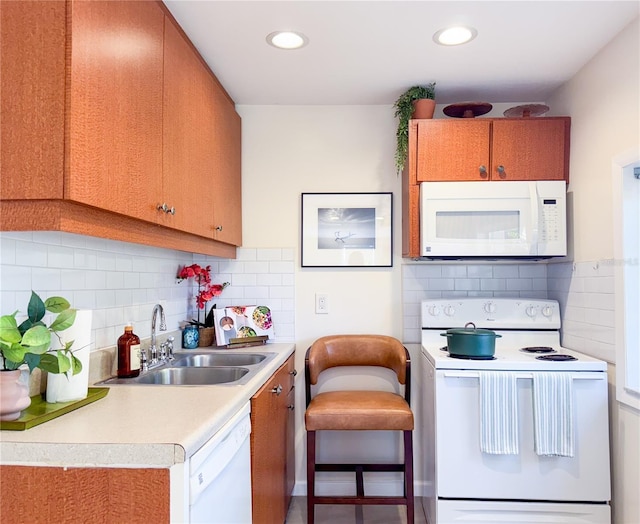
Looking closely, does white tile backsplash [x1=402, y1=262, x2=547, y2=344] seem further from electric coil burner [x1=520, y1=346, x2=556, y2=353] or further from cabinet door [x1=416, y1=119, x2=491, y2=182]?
cabinet door [x1=416, y1=119, x2=491, y2=182]

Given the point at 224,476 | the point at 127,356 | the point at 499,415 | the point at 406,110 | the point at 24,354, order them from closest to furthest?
the point at 24,354 < the point at 224,476 < the point at 127,356 < the point at 499,415 < the point at 406,110

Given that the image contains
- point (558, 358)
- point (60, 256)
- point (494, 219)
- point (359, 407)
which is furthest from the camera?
point (494, 219)

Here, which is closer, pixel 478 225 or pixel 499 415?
pixel 499 415

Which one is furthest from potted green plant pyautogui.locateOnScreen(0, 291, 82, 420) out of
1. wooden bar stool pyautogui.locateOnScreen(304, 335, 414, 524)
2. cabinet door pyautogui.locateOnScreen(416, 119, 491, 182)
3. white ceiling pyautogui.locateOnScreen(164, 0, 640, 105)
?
cabinet door pyautogui.locateOnScreen(416, 119, 491, 182)

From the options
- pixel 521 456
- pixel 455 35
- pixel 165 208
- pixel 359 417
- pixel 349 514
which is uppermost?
pixel 455 35

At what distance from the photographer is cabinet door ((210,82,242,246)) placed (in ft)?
7.55

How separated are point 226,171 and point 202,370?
104 cm

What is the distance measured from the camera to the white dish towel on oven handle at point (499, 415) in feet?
6.74

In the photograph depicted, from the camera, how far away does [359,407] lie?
2297 millimetres

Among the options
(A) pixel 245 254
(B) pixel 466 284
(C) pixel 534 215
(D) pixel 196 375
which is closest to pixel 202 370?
(D) pixel 196 375

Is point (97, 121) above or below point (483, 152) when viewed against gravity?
below

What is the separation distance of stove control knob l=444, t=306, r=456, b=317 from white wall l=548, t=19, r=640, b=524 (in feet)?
1.92

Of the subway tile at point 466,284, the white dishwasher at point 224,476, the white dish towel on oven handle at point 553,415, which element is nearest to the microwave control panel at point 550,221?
the subway tile at point 466,284

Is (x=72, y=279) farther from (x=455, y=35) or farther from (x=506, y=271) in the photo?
(x=506, y=271)
